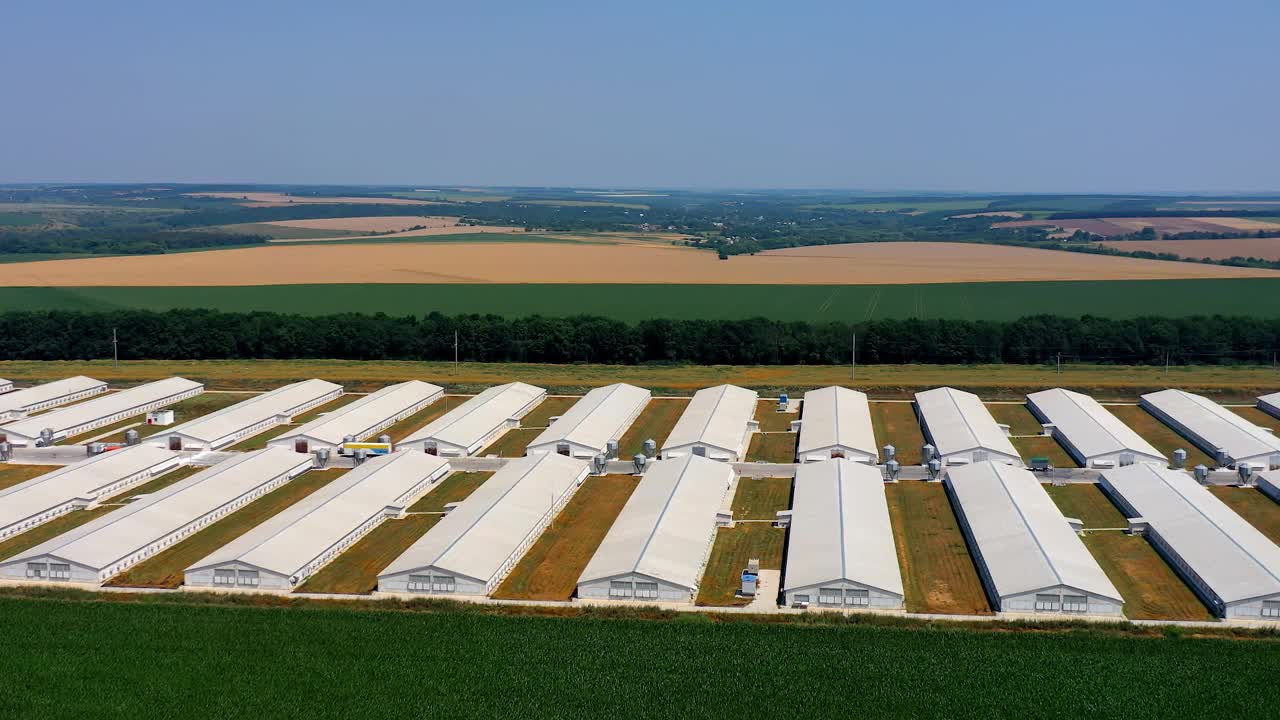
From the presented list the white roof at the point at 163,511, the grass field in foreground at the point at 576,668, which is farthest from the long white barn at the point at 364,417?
the grass field in foreground at the point at 576,668

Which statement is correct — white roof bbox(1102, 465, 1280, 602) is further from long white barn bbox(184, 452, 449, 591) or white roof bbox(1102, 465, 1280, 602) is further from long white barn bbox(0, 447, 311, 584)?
long white barn bbox(0, 447, 311, 584)

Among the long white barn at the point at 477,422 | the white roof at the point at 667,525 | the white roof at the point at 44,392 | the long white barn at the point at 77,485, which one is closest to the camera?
the white roof at the point at 667,525

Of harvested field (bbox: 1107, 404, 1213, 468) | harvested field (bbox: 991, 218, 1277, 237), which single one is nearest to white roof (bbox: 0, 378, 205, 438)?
harvested field (bbox: 1107, 404, 1213, 468)

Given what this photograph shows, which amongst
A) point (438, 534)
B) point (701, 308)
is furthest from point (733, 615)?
point (701, 308)

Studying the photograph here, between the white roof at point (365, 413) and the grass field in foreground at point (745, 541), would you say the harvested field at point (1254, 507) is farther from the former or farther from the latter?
the white roof at point (365, 413)

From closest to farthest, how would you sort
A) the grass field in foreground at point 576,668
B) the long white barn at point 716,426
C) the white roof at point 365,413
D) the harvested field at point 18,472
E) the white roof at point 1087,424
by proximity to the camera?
the grass field in foreground at point 576,668 → the harvested field at point 18,472 → the white roof at point 1087,424 → the long white barn at point 716,426 → the white roof at point 365,413

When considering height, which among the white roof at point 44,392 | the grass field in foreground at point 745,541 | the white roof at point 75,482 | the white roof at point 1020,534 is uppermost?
the white roof at point 1020,534

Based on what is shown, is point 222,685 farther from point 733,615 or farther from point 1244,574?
point 1244,574
